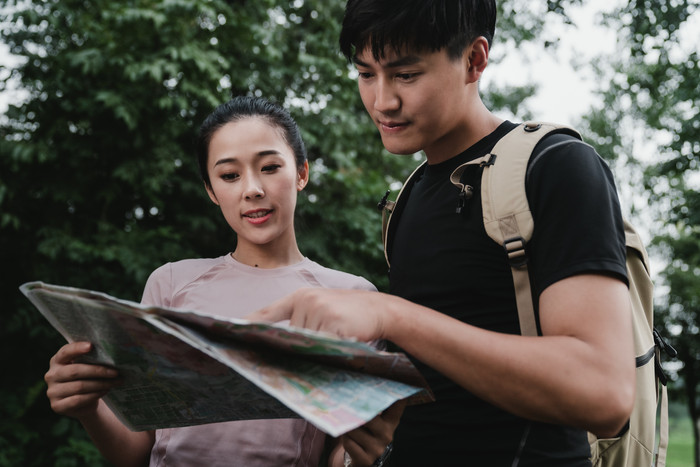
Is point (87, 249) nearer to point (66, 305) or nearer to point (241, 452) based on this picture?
point (241, 452)

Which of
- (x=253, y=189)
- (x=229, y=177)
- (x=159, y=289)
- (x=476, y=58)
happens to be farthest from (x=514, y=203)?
(x=159, y=289)

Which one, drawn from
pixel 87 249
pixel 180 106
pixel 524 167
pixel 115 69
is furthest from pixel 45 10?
pixel 524 167

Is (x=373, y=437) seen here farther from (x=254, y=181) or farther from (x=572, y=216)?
(x=254, y=181)

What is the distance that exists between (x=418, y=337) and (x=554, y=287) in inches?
11.3

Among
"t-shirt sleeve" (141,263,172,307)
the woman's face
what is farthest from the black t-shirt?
"t-shirt sleeve" (141,263,172,307)

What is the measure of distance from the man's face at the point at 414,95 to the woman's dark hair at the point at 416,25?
0.02 meters

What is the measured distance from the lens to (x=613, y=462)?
1.41 meters

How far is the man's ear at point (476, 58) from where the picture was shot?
5.06 feet

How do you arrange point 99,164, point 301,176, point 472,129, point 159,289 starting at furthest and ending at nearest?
point 99,164 < point 301,176 < point 159,289 < point 472,129

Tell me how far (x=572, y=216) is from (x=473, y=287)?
32 centimetres

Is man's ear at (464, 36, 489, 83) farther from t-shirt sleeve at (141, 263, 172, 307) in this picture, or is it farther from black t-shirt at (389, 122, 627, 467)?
t-shirt sleeve at (141, 263, 172, 307)

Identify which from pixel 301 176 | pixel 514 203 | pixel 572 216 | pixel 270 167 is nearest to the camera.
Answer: pixel 572 216

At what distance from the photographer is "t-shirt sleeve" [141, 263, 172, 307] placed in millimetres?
1849

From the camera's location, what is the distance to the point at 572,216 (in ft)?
3.79
